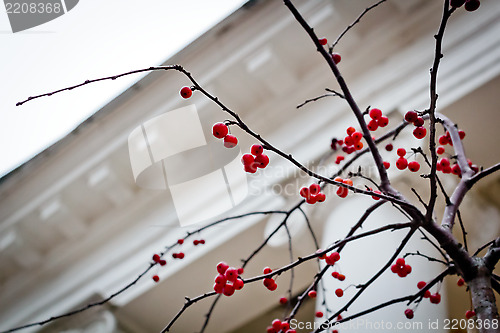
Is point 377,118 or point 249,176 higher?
point 249,176

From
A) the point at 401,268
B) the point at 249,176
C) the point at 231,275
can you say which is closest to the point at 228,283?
the point at 231,275

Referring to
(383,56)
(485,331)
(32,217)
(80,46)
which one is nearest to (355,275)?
(485,331)

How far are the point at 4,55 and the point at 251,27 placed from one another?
117 centimetres

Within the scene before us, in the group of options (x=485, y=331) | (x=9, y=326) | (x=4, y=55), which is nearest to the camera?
(x=485, y=331)

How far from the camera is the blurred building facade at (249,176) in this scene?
1697 mm

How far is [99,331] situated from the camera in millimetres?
2098

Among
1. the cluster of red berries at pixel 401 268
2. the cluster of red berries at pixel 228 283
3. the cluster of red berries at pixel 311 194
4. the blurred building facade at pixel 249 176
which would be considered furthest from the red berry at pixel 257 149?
the blurred building facade at pixel 249 176

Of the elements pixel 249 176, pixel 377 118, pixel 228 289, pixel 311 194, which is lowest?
pixel 228 289

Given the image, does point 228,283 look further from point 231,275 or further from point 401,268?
point 401,268

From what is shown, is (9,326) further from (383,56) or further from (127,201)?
(383,56)

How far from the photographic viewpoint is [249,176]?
2055 mm

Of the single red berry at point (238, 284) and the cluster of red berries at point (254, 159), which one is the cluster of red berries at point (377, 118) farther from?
the single red berry at point (238, 284)

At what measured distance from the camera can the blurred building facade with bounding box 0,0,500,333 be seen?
5.57 feet

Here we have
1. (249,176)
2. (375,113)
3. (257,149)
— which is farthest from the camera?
(249,176)
